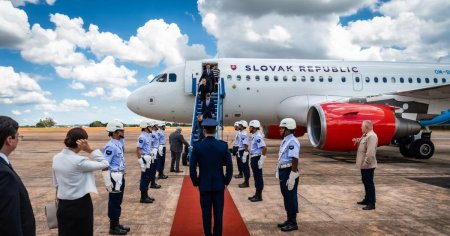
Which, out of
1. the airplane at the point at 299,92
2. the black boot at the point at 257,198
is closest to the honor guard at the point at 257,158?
the black boot at the point at 257,198

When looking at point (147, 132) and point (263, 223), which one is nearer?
point (263, 223)

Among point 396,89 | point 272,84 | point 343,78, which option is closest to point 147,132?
point 272,84

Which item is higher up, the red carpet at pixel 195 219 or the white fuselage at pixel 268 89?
the white fuselage at pixel 268 89

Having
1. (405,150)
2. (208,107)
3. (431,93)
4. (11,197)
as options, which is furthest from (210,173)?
(405,150)

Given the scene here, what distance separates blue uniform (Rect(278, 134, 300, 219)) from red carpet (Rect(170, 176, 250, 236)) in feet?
2.55

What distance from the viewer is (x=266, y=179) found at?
10250mm

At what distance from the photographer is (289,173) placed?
5992 millimetres

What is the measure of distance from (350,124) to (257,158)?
5739 mm

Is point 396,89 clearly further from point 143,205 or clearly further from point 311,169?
point 143,205

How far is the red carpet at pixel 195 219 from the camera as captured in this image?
5.54 meters

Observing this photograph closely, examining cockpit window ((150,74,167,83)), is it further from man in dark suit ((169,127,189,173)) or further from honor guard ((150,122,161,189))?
honor guard ((150,122,161,189))

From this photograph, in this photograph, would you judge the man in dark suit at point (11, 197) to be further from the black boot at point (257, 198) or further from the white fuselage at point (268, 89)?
the white fuselage at point (268, 89)

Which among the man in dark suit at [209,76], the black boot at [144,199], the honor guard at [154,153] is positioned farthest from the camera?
the man in dark suit at [209,76]

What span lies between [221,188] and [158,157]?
5666 millimetres
